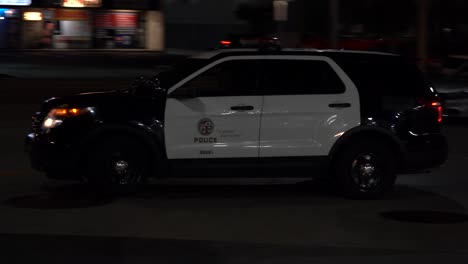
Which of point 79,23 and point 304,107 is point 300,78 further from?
point 79,23

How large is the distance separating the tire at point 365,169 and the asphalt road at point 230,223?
0.17 meters

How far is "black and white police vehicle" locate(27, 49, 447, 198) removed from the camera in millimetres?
9695

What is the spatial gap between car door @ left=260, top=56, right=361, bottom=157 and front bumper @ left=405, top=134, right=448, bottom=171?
2.47 feet

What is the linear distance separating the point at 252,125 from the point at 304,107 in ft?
2.07

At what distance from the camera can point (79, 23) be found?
169 ft

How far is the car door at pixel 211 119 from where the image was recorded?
9.67 metres

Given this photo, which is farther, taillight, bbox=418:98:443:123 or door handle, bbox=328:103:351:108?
taillight, bbox=418:98:443:123

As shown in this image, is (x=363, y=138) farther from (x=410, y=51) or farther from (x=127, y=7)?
(x=127, y=7)

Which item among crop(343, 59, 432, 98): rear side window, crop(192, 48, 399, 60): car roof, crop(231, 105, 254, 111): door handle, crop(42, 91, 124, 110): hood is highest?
crop(192, 48, 399, 60): car roof

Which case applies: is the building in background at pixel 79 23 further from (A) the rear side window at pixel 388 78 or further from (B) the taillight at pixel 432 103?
(B) the taillight at pixel 432 103

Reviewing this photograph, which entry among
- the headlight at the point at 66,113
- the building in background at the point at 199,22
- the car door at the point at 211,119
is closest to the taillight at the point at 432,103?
the car door at the point at 211,119

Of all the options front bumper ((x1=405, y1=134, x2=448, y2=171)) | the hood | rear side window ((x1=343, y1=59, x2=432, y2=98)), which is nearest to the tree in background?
rear side window ((x1=343, y1=59, x2=432, y2=98))

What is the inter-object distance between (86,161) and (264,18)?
43.0m

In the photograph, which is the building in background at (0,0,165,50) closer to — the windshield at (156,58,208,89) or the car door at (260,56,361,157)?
the windshield at (156,58,208,89)
